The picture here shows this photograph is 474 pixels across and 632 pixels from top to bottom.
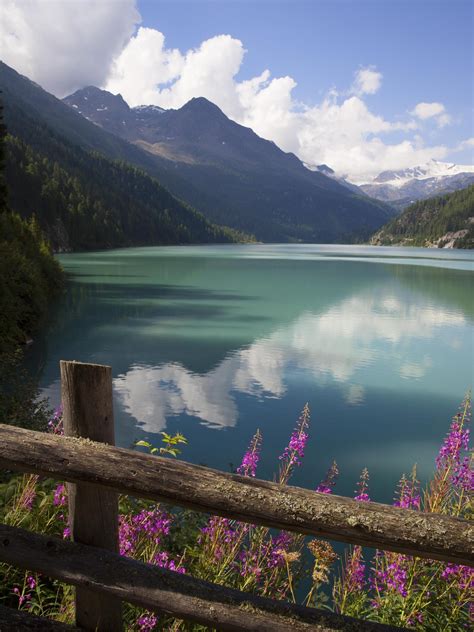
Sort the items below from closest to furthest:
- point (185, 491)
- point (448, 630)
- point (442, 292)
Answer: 1. point (185, 491)
2. point (448, 630)
3. point (442, 292)

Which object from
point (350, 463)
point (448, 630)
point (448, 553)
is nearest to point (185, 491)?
point (448, 553)

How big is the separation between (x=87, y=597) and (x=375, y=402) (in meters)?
17.8

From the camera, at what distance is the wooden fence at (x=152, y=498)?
10.3 feet

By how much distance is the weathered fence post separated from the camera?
A: 12.0ft

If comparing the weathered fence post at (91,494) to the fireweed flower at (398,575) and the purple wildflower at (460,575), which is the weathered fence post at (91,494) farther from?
the purple wildflower at (460,575)

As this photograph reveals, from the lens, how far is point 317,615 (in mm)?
3469

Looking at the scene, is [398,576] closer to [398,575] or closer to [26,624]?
[398,575]

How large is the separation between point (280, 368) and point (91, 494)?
21.4 meters

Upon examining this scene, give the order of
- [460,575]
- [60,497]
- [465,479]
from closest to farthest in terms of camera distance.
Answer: [460,575]
[465,479]
[60,497]

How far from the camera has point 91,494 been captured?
376 centimetres

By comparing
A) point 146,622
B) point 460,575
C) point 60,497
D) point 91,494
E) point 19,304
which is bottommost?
point 146,622

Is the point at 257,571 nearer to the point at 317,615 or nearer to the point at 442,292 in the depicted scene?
the point at 317,615

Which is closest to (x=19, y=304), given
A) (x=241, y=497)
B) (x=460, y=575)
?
(x=460, y=575)

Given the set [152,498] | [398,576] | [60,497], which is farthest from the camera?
[60,497]
